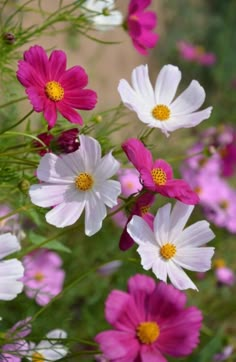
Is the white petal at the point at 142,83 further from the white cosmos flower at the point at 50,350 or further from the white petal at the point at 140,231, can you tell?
the white cosmos flower at the point at 50,350

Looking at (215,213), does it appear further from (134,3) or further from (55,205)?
(55,205)

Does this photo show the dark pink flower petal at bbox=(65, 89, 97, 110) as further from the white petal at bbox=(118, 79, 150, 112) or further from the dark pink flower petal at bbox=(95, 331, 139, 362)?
the dark pink flower petal at bbox=(95, 331, 139, 362)

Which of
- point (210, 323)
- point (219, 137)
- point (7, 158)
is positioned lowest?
point (210, 323)

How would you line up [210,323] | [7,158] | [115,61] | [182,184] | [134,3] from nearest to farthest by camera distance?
[182,184]
[7,158]
[134,3]
[210,323]
[115,61]

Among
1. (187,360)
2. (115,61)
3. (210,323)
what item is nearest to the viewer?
(187,360)

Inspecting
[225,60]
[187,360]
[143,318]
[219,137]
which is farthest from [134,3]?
[225,60]

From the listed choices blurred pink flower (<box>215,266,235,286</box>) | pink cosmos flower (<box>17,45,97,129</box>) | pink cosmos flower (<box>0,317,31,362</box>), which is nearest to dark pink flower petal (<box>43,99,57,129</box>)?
pink cosmos flower (<box>17,45,97,129</box>)

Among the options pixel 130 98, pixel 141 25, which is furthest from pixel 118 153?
pixel 141 25
